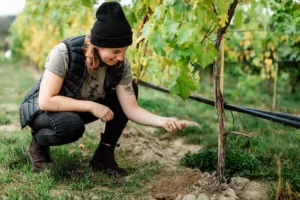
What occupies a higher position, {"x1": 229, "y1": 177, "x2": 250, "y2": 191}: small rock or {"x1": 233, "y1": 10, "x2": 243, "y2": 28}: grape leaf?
{"x1": 233, "y1": 10, "x2": 243, "y2": 28}: grape leaf

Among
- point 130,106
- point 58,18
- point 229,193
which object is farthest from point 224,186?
point 58,18

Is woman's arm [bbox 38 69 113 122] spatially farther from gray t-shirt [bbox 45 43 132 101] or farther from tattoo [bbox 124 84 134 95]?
tattoo [bbox 124 84 134 95]

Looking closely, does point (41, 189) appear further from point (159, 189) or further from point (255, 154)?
point (255, 154)

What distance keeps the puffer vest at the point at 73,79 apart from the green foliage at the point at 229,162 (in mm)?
879

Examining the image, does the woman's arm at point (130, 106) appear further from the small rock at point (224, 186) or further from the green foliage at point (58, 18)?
the green foliage at point (58, 18)

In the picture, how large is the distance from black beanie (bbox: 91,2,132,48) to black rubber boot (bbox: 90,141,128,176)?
89 centimetres

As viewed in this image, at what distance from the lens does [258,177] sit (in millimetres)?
2537

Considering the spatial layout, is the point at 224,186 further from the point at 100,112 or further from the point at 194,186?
the point at 100,112

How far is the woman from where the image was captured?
2.16 metres

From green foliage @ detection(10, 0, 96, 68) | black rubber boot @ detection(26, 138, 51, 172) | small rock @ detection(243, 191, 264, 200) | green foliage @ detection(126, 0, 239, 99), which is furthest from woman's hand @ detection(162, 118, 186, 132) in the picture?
green foliage @ detection(10, 0, 96, 68)

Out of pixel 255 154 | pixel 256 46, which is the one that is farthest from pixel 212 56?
pixel 256 46

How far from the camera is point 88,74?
8.13ft

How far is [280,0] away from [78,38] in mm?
1891

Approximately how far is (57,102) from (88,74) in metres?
0.31
